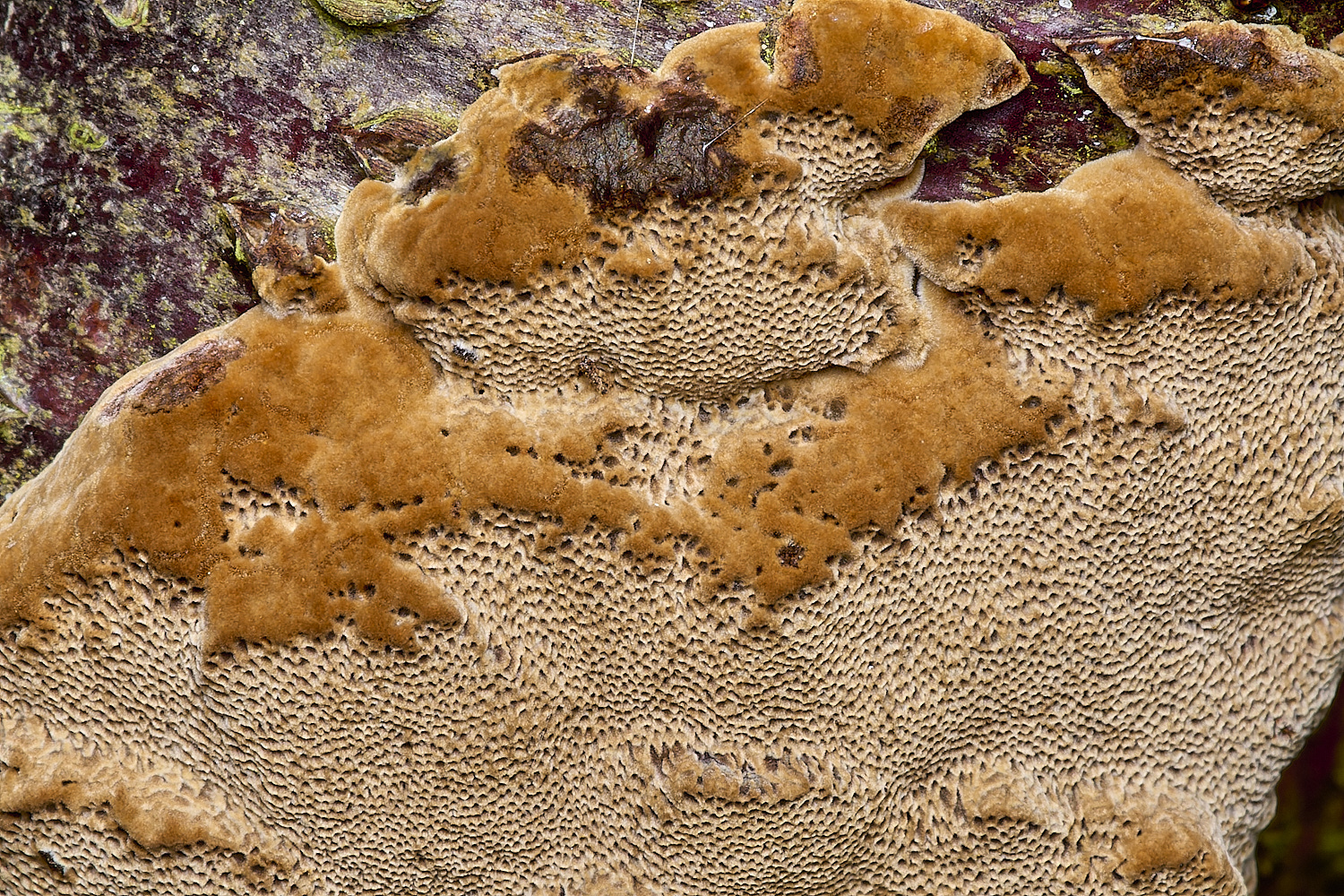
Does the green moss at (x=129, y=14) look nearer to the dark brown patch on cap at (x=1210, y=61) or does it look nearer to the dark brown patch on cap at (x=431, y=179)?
the dark brown patch on cap at (x=431, y=179)

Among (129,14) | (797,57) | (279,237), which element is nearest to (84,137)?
(129,14)

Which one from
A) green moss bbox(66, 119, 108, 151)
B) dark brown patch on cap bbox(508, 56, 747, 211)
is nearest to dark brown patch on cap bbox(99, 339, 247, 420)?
green moss bbox(66, 119, 108, 151)

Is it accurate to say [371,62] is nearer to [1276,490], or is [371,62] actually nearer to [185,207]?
[185,207]

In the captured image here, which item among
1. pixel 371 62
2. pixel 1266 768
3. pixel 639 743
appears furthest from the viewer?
pixel 1266 768

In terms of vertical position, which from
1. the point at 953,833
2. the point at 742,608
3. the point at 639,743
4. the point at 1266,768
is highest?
the point at 742,608

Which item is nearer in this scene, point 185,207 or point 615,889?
point 185,207

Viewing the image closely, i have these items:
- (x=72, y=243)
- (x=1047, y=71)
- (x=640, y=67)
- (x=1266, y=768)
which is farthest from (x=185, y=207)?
(x=1266, y=768)

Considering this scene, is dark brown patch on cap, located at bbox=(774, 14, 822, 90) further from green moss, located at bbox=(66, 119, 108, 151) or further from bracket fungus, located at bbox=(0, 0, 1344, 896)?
green moss, located at bbox=(66, 119, 108, 151)

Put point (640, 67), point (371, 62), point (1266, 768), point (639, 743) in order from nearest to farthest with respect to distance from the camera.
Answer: point (640, 67), point (371, 62), point (639, 743), point (1266, 768)
